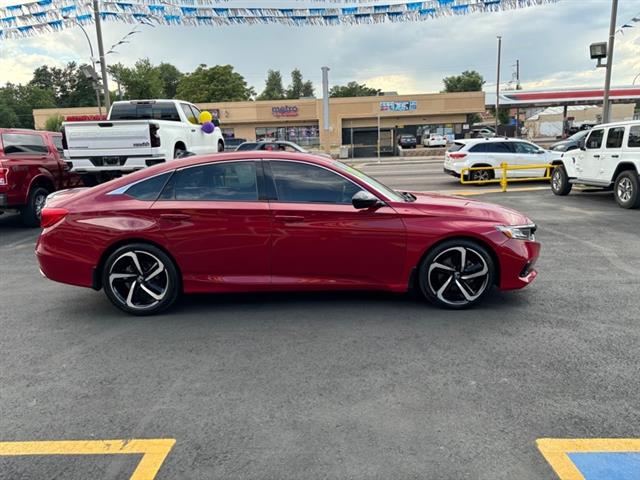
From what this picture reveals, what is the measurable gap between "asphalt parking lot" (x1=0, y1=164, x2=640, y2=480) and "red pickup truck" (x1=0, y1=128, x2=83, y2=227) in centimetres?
422

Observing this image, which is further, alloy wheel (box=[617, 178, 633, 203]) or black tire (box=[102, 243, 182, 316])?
alloy wheel (box=[617, 178, 633, 203])

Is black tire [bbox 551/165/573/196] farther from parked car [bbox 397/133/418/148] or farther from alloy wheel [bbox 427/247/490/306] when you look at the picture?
parked car [bbox 397/133/418/148]

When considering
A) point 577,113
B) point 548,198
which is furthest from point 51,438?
point 577,113

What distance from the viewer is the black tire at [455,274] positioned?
4.71 meters

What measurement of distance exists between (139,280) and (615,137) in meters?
10.9

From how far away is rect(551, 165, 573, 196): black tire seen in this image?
42.0 ft

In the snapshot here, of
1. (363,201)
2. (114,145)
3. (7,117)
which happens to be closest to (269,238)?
(363,201)

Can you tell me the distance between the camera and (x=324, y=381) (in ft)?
11.3

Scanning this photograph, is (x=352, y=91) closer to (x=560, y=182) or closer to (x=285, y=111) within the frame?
(x=285, y=111)

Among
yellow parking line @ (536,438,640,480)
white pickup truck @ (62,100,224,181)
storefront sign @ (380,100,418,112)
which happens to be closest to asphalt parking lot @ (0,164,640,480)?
yellow parking line @ (536,438,640,480)

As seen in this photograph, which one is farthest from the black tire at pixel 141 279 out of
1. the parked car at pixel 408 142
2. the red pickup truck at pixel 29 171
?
the parked car at pixel 408 142

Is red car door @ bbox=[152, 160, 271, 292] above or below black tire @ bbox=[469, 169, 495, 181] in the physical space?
above

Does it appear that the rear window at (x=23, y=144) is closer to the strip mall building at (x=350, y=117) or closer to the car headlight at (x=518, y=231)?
the car headlight at (x=518, y=231)

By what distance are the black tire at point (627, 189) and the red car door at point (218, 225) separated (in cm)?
923
